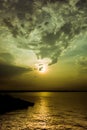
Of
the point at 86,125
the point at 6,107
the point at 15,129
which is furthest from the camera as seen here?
the point at 6,107

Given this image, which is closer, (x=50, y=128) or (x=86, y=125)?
(x=50, y=128)

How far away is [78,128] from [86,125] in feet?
15.9

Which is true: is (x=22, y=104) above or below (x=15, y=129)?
above

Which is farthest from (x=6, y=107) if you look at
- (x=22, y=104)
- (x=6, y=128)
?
(x=6, y=128)

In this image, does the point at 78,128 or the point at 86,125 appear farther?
the point at 86,125

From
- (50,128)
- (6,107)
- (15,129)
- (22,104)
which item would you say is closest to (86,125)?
(50,128)

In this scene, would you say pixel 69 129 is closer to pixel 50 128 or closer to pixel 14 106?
pixel 50 128

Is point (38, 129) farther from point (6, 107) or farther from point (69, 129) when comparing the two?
point (6, 107)

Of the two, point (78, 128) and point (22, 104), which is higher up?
point (22, 104)

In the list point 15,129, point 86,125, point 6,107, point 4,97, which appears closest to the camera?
point 15,129

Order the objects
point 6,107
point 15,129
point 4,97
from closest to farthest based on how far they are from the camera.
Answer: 1. point 15,129
2. point 6,107
3. point 4,97

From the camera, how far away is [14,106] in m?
90.6

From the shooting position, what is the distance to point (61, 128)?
47562 millimetres

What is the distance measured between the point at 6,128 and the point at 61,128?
1148 centimetres
